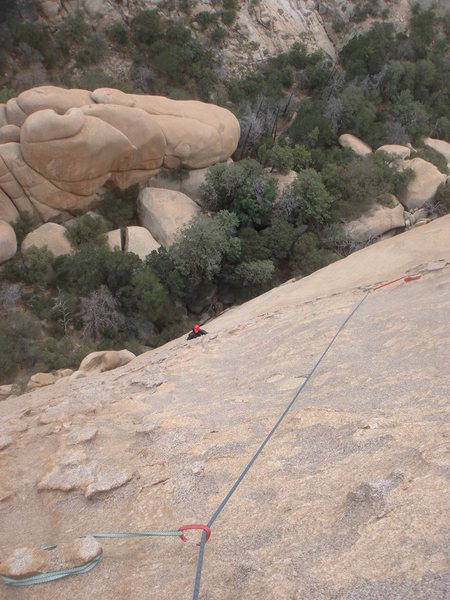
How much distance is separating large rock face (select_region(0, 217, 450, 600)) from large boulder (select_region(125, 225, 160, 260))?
30.9 ft

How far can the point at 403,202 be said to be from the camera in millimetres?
17688

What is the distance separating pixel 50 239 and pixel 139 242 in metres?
2.84

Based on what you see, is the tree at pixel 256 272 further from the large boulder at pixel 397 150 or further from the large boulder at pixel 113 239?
the large boulder at pixel 397 150

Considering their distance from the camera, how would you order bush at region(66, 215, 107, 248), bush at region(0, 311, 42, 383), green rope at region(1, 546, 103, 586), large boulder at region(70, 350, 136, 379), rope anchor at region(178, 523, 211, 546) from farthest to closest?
bush at region(66, 215, 107, 248)
bush at region(0, 311, 42, 383)
large boulder at region(70, 350, 136, 379)
rope anchor at region(178, 523, 211, 546)
green rope at region(1, 546, 103, 586)

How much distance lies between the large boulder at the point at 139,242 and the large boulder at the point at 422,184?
1031 cm

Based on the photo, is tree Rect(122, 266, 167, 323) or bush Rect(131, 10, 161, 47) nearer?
tree Rect(122, 266, 167, 323)

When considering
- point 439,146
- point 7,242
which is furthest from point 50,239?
point 439,146

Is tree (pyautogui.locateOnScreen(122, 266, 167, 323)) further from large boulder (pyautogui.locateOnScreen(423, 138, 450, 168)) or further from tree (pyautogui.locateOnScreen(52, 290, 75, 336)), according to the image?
large boulder (pyautogui.locateOnScreen(423, 138, 450, 168))

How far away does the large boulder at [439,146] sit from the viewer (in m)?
21.6

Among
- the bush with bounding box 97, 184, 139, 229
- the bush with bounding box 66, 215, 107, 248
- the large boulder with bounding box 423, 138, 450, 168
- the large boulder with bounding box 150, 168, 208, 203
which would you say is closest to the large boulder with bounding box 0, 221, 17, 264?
the bush with bounding box 66, 215, 107, 248

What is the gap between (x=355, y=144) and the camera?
20281 millimetres

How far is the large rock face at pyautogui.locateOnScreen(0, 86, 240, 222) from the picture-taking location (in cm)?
1351

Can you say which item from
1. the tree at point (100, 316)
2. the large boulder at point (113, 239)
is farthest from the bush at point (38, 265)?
the large boulder at point (113, 239)

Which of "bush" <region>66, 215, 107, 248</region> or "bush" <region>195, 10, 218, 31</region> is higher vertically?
"bush" <region>195, 10, 218, 31</region>
